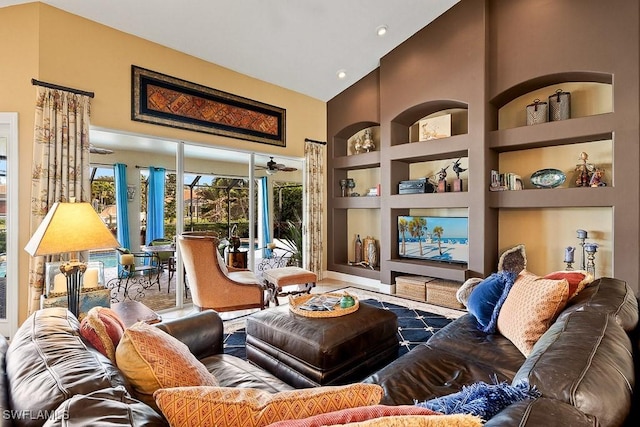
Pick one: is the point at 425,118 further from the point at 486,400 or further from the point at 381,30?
the point at 486,400

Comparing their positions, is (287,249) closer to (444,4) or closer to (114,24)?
(114,24)

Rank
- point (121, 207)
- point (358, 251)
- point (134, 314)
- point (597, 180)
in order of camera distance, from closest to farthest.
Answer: point (134, 314), point (597, 180), point (121, 207), point (358, 251)

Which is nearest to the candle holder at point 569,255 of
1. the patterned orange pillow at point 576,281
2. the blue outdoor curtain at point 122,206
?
the patterned orange pillow at point 576,281

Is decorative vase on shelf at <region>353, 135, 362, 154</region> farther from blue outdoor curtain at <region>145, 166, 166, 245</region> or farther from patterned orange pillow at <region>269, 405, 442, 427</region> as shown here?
patterned orange pillow at <region>269, 405, 442, 427</region>

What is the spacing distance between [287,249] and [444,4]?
446 cm

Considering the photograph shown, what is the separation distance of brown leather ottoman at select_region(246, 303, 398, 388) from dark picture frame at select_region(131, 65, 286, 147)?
2.95 metres

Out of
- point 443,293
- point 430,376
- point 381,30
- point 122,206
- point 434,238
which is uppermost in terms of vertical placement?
point 381,30

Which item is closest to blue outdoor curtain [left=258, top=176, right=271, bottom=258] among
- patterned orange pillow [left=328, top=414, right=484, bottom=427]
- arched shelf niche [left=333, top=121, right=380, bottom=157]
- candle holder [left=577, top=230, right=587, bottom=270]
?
arched shelf niche [left=333, top=121, right=380, bottom=157]

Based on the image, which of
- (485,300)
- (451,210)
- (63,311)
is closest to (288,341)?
(63,311)

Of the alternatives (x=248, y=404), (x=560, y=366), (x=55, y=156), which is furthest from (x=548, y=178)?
(x=55, y=156)

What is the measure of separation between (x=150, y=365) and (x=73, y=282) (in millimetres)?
1799

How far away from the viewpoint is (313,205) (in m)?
5.93

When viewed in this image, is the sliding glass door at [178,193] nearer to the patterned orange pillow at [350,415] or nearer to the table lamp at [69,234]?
the table lamp at [69,234]

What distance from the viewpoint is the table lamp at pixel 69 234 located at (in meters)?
2.07
